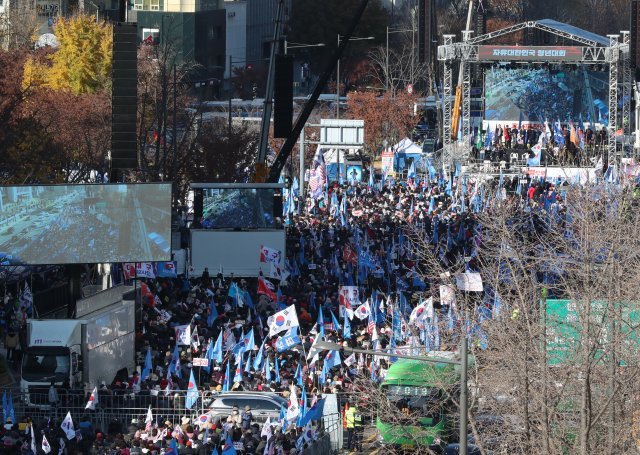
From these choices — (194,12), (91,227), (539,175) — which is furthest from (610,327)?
(194,12)

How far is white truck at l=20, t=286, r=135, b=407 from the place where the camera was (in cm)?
3072

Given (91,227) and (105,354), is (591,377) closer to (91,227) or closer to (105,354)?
(105,354)

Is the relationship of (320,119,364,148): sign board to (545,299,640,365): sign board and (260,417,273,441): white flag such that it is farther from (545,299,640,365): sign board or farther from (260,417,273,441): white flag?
(545,299,640,365): sign board

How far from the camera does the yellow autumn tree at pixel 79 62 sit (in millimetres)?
77250

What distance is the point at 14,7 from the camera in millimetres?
93938

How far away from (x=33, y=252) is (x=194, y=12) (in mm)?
73624

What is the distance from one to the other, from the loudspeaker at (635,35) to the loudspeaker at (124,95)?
27832 mm

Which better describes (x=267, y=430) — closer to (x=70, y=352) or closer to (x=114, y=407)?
(x=114, y=407)

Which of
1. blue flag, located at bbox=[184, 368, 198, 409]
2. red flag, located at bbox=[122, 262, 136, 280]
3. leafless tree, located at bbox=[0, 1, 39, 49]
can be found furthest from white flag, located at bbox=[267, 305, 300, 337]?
leafless tree, located at bbox=[0, 1, 39, 49]

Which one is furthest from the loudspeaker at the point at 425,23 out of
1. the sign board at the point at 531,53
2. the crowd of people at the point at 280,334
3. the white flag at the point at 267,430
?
the white flag at the point at 267,430

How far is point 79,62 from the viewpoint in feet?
255

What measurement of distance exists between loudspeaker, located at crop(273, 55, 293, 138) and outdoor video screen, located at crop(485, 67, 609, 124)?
3109cm

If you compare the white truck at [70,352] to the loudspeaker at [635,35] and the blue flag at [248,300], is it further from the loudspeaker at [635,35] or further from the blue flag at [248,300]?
the loudspeaker at [635,35]

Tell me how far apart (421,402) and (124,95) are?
45.2 feet
